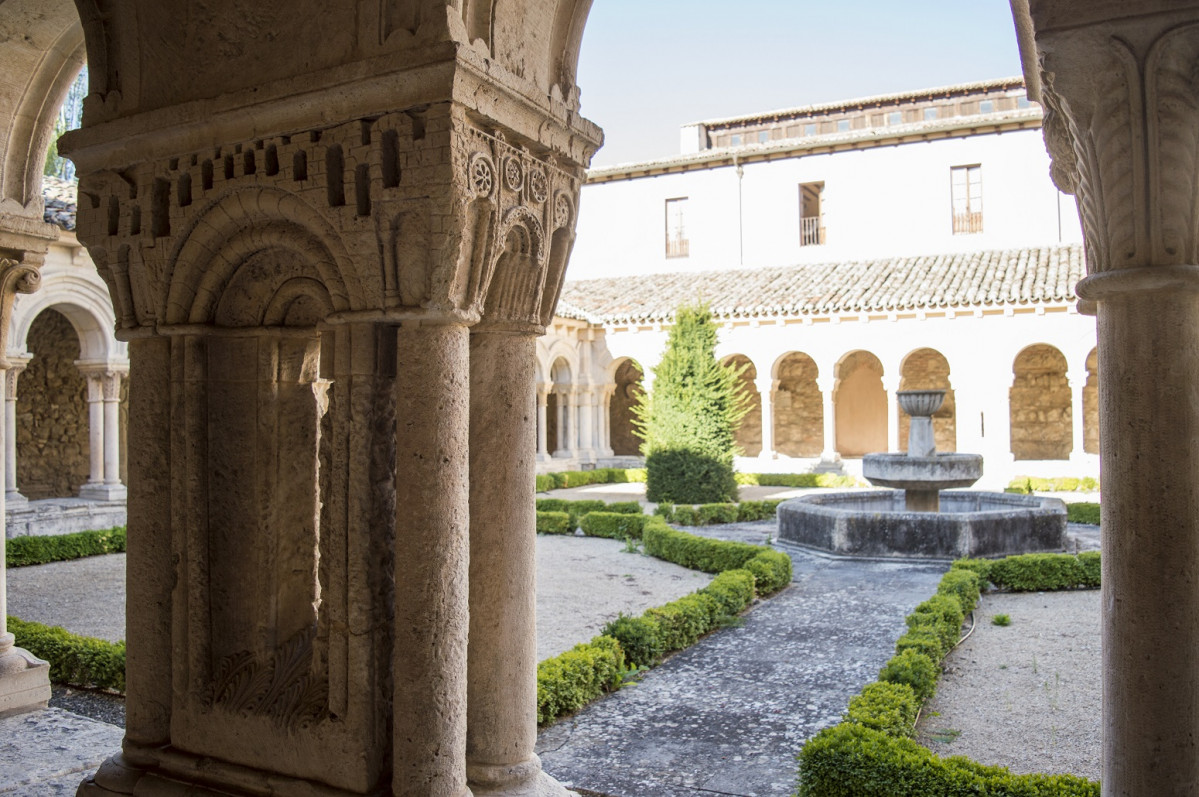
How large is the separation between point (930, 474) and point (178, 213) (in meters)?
9.31

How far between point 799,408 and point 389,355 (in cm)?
2272

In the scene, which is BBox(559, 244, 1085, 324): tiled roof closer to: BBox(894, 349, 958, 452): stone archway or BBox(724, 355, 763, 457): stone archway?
BBox(894, 349, 958, 452): stone archway

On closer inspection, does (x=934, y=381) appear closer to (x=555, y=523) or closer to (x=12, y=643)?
(x=555, y=523)

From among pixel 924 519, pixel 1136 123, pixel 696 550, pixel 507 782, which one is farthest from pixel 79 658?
pixel 924 519

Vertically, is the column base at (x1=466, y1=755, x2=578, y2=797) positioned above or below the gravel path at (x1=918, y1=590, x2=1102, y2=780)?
above

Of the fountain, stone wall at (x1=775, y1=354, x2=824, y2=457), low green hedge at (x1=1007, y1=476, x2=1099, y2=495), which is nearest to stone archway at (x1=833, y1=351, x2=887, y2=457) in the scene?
stone wall at (x1=775, y1=354, x2=824, y2=457)

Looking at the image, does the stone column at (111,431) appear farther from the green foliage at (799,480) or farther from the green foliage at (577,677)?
the green foliage at (799,480)

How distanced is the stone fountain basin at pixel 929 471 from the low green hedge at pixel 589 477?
30.9ft

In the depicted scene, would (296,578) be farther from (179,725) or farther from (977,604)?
(977,604)

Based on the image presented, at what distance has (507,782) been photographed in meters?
3.10

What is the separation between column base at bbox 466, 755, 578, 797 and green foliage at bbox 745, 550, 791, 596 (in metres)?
5.74

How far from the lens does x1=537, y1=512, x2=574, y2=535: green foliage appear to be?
13.8 m

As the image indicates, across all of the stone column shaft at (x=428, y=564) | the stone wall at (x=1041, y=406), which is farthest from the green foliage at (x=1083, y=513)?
the stone column shaft at (x=428, y=564)

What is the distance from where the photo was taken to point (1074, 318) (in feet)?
59.3
